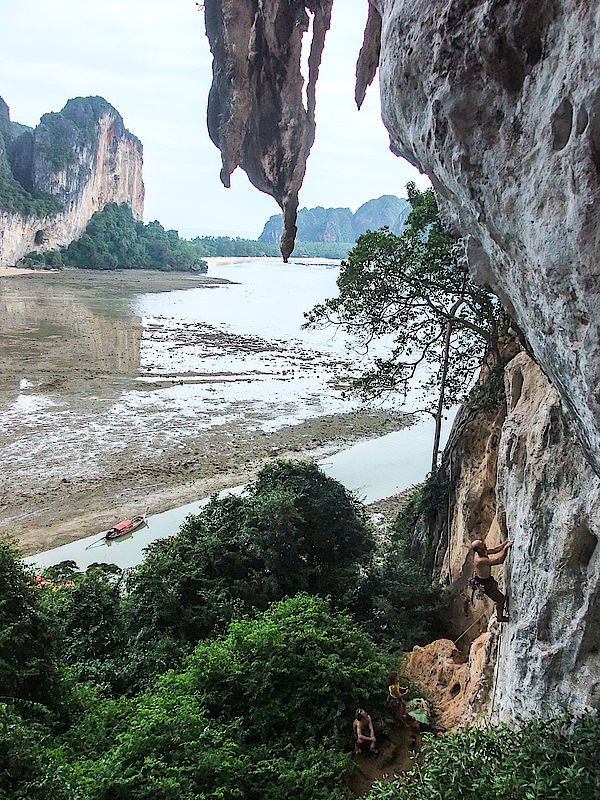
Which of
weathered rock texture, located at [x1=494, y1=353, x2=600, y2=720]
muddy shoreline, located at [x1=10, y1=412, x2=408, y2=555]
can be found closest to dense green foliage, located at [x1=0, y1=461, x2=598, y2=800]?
weathered rock texture, located at [x1=494, y1=353, x2=600, y2=720]

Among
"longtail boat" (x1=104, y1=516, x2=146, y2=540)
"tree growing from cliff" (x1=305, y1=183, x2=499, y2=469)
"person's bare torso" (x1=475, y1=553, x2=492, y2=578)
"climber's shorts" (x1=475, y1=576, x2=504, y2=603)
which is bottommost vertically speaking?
"longtail boat" (x1=104, y1=516, x2=146, y2=540)

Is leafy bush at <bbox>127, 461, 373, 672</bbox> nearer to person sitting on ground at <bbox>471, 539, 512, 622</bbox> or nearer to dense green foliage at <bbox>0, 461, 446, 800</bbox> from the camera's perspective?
dense green foliage at <bbox>0, 461, 446, 800</bbox>

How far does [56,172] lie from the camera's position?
73500mm

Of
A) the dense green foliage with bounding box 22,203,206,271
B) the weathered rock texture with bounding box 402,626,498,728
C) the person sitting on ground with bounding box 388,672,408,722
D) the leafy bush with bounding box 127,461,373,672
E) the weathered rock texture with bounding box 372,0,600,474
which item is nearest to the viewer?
the weathered rock texture with bounding box 372,0,600,474

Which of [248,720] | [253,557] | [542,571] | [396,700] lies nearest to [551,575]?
[542,571]

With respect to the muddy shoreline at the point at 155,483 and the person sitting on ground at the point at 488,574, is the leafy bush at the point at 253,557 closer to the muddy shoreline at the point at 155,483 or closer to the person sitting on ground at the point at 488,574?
the muddy shoreline at the point at 155,483

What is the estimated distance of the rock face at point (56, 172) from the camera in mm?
67438

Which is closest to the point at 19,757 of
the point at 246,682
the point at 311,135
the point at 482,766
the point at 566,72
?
the point at 246,682

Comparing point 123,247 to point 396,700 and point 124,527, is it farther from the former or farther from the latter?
point 396,700

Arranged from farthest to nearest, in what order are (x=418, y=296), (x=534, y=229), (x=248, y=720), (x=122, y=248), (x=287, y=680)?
(x=122, y=248), (x=418, y=296), (x=287, y=680), (x=248, y=720), (x=534, y=229)

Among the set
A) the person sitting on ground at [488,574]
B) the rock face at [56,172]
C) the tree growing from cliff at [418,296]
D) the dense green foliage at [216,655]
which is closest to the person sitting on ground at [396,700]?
the dense green foliage at [216,655]

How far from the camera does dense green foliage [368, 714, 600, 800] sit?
3762 mm

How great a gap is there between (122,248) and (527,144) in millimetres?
85147

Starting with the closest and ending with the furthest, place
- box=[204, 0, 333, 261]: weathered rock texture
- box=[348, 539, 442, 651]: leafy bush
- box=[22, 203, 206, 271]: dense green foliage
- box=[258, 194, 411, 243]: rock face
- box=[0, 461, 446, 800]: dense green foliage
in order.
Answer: box=[0, 461, 446, 800]: dense green foliage → box=[348, 539, 442, 651]: leafy bush → box=[204, 0, 333, 261]: weathered rock texture → box=[22, 203, 206, 271]: dense green foliage → box=[258, 194, 411, 243]: rock face
